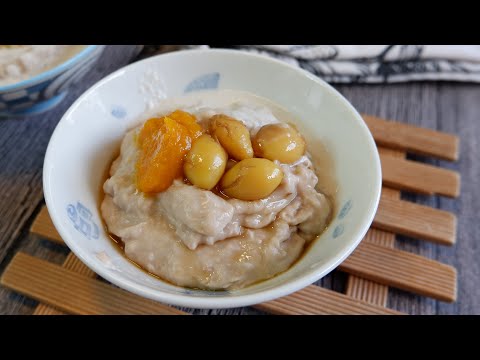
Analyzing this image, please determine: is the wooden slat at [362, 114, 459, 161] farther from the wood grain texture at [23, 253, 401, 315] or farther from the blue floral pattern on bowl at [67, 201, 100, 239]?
the blue floral pattern on bowl at [67, 201, 100, 239]

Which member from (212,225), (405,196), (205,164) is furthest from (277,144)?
(405,196)

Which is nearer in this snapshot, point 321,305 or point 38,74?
point 321,305

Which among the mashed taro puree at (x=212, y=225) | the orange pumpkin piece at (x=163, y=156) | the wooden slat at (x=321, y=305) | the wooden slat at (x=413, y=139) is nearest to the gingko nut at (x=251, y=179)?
the mashed taro puree at (x=212, y=225)

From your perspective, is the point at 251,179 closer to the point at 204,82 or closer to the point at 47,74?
the point at 204,82

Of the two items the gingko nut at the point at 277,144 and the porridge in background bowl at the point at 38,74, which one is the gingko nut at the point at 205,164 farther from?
the porridge in background bowl at the point at 38,74

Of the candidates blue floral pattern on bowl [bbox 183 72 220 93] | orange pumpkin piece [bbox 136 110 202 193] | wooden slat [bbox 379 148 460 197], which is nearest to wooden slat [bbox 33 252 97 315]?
orange pumpkin piece [bbox 136 110 202 193]
